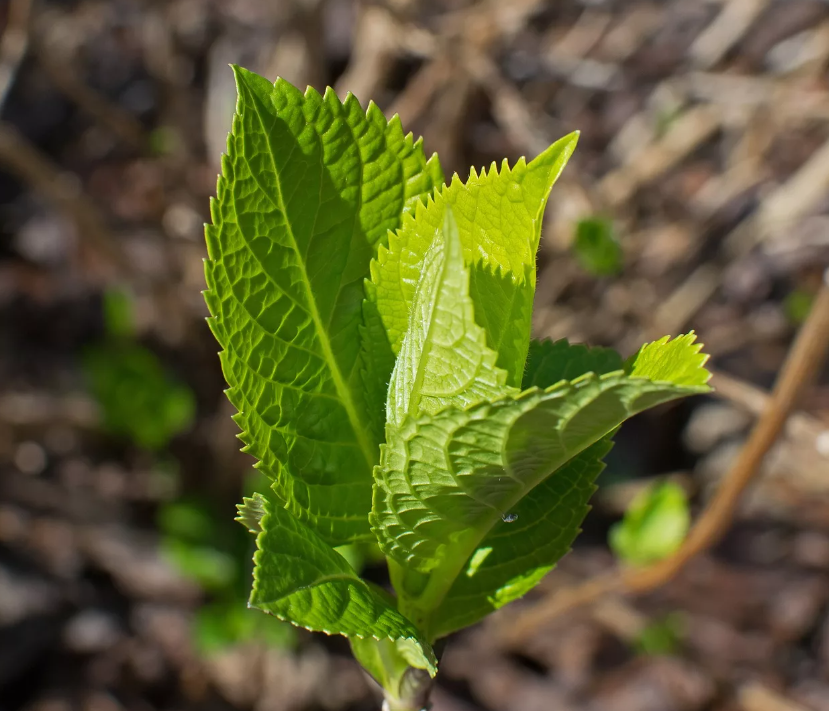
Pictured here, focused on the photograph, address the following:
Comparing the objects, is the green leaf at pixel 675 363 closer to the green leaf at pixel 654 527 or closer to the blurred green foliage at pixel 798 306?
the green leaf at pixel 654 527

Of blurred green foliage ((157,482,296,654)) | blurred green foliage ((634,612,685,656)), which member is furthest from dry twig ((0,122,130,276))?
blurred green foliage ((634,612,685,656))

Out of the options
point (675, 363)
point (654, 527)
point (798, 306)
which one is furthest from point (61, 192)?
point (798, 306)

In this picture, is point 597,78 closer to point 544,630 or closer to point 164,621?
point 544,630

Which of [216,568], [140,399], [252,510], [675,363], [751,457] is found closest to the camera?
[675,363]

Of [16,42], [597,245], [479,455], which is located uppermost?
[16,42]

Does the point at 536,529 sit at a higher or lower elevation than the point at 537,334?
lower

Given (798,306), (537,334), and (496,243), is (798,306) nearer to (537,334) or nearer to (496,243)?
(537,334)

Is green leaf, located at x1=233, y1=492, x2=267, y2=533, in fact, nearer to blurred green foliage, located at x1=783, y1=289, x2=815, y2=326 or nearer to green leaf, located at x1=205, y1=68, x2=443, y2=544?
green leaf, located at x1=205, y1=68, x2=443, y2=544
